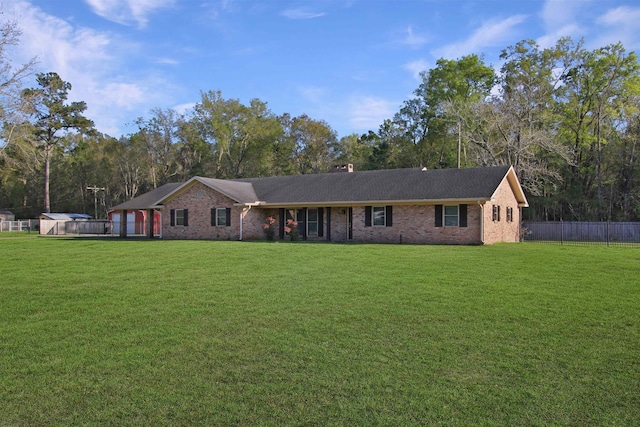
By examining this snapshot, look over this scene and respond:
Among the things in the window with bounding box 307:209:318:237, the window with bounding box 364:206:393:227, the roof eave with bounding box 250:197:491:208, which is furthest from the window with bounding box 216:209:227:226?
the window with bounding box 364:206:393:227

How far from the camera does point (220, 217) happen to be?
1061 inches

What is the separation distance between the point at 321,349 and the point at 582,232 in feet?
86.8

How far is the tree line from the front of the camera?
112ft

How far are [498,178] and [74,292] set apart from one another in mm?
19119

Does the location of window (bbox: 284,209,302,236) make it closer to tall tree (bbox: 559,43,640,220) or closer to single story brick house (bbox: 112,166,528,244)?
single story brick house (bbox: 112,166,528,244)

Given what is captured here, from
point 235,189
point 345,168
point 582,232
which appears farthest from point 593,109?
point 235,189

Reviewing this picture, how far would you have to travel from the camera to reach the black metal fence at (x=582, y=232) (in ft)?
90.1

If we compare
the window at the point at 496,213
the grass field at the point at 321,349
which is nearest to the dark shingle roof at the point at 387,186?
the window at the point at 496,213

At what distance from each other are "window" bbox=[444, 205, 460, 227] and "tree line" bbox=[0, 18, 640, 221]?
11.6 meters

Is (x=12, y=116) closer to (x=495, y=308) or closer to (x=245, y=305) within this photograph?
(x=245, y=305)

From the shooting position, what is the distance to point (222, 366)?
18.1ft

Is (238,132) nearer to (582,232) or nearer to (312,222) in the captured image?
(312,222)

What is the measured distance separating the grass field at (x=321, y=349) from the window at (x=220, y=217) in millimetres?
15497

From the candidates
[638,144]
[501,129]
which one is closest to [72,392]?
[501,129]
